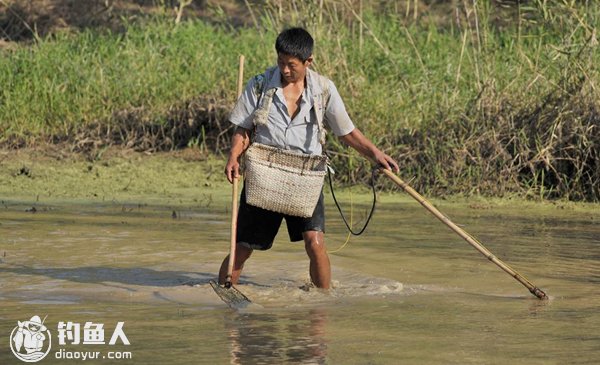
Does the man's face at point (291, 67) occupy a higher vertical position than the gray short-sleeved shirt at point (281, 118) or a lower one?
higher

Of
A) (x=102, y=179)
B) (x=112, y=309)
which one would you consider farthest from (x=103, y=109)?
(x=112, y=309)

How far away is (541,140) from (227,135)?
105 inches

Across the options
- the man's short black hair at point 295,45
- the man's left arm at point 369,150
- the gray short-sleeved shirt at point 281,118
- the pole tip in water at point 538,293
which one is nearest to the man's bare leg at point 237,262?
the gray short-sleeved shirt at point 281,118

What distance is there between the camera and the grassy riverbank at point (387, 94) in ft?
31.3

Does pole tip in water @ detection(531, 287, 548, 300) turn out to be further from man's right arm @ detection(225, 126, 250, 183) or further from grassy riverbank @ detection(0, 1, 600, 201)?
grassy riverbank @ detection(0, 1, 600, 201)

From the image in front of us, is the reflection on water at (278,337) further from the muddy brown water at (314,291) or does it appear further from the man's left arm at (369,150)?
the man's left arm at (369,150)

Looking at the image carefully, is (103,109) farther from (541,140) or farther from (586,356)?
(586,356)

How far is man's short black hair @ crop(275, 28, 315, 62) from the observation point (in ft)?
18.8

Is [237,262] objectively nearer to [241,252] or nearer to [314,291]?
[241,252]

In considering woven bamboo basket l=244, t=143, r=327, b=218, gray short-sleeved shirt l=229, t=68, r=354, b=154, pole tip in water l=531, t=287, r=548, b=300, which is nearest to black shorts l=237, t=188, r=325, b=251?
woven bamboo basket l=244, t=143, r=327, b=218

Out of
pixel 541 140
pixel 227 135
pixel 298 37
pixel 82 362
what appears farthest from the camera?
pixel 227 135

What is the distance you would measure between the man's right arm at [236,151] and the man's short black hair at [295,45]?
1.49ft

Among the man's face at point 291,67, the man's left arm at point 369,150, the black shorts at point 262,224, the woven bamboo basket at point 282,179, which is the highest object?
the man's face at point 291,67

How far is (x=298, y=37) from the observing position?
226 inches
